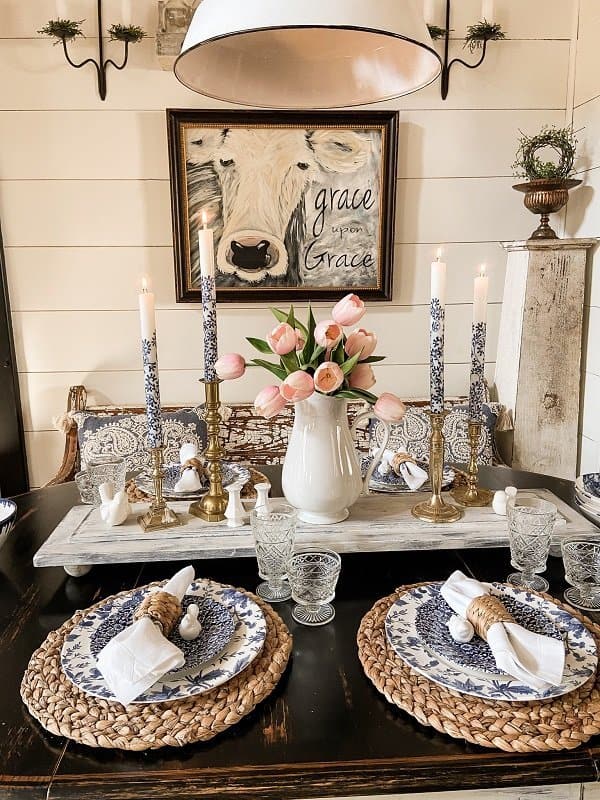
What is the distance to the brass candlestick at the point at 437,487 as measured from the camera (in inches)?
50.3

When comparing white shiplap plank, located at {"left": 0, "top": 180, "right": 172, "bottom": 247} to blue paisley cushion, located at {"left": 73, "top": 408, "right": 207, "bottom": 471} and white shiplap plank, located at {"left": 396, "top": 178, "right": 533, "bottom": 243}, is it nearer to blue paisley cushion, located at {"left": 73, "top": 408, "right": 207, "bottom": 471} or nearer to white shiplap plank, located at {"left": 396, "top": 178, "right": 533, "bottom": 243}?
blue paisley cushion, located at {"left": 73, "top": 408, "right": 207, "bottom": 471}

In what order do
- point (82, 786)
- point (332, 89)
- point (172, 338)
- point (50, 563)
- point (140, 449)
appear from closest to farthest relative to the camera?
1. point (82, 786)
2. point (50, 563)
3. point (332, 89)
4. point (140, 449)
5. point (172, 338)

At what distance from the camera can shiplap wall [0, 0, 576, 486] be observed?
7.78 ft

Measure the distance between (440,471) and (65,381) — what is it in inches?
70.1

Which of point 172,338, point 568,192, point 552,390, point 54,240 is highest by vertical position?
point 568,192

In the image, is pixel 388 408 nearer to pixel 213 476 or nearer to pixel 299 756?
pixel 213 476

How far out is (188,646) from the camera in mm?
926

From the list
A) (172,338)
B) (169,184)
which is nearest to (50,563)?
(172,338)

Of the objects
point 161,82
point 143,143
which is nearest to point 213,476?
point 143,143

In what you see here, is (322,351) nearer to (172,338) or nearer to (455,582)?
(455,582)

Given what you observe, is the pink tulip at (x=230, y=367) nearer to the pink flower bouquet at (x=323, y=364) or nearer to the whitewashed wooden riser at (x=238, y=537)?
the pink flower bouquet at (x=323, y=364)

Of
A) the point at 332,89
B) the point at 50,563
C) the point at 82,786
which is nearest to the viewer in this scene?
the point at 82,786

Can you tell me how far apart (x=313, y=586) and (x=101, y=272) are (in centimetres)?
183

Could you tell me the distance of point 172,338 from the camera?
8.45 ft
